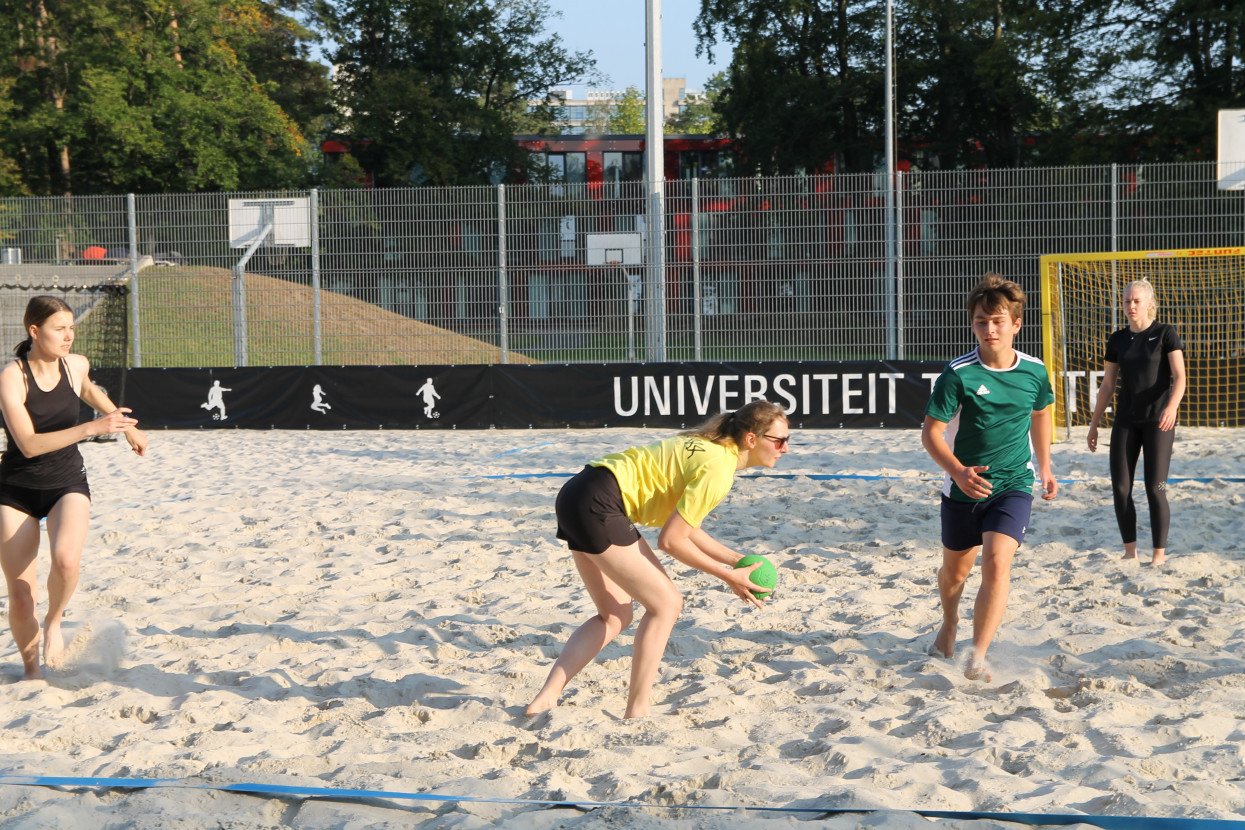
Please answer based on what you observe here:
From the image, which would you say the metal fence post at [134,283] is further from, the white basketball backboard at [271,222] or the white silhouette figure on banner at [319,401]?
the white silhouette figure on banner at [319,401]

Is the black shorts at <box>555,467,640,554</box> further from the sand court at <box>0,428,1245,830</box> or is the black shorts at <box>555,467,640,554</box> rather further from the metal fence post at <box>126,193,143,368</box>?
the metal fence post at <box>126,193,143,368</box>

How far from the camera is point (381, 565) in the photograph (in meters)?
6.67

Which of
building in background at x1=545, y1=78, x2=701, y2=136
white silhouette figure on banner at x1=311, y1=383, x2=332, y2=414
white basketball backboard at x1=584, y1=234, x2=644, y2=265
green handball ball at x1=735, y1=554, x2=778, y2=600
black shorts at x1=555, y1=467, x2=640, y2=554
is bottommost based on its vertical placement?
green handball ball at x1=735, y1=554, x2=778, y2=600

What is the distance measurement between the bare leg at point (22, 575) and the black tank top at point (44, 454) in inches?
5.7

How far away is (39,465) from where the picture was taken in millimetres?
4484

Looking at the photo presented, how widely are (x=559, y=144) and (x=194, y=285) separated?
103ft

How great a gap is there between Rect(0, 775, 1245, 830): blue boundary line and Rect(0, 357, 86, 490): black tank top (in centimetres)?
144

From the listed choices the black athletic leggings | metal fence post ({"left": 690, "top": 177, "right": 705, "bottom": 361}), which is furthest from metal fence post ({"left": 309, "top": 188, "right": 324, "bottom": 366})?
the black athletic leggings

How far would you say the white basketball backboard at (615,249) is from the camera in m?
13.7

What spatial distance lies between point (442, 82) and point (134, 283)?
27.8m

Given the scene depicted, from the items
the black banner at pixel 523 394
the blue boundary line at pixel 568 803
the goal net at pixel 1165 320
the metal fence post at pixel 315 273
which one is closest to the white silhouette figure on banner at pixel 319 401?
the black banner at pixel 523 394

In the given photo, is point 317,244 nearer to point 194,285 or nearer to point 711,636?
point 194,285

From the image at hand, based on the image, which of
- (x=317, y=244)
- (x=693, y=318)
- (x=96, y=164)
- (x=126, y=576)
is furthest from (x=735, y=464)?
(x=96, y=164)

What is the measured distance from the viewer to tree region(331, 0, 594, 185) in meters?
38.6
